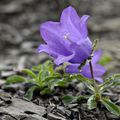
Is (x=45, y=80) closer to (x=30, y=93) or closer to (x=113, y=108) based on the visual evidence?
(x=30, y=93)

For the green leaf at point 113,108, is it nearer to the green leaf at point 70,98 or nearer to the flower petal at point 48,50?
the green leaf at point 70,98

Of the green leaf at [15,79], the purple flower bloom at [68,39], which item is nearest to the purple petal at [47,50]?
the purple flower bloom at [68,39]

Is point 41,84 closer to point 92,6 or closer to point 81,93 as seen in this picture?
point 81,93

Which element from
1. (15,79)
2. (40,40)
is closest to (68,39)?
(15,79)

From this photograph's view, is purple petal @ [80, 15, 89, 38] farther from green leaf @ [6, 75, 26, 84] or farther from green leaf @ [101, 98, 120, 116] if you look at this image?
green leaf @ [6, 75, 26, 84]

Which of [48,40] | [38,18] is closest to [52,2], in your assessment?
[38,18]

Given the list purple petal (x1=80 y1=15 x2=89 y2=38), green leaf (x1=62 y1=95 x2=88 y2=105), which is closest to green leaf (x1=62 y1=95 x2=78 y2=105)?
green leaf (x1=62 y1=95 x2=88 y2=105)
